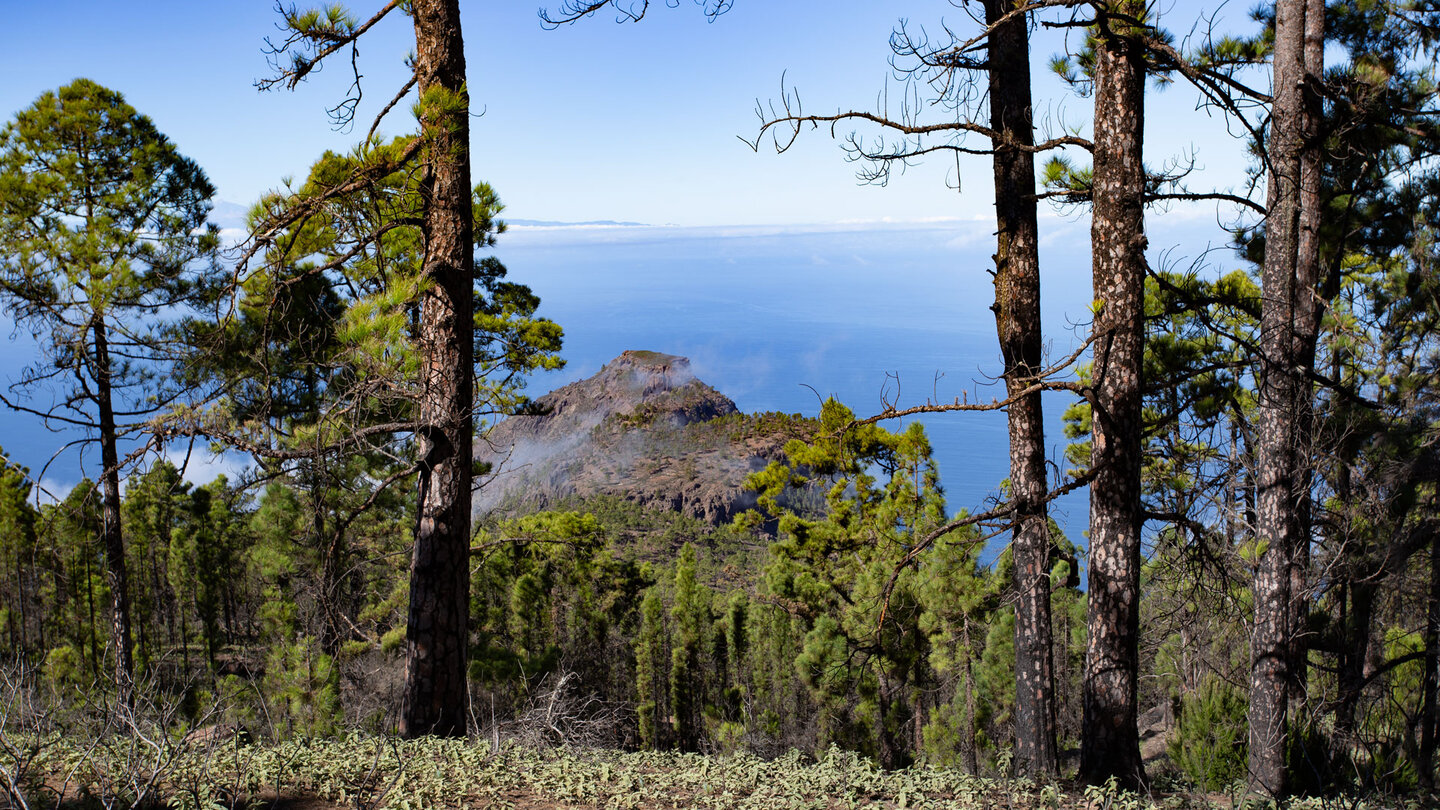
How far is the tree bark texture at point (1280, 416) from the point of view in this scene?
21.6 feet

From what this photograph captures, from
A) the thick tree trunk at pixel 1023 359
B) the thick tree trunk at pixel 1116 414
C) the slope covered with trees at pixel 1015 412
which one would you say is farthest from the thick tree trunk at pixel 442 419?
the thick tree trunk at pixel 1116 414

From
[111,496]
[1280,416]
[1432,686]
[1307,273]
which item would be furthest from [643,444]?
[1307,273]

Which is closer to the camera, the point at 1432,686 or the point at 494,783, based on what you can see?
the point at 494,783

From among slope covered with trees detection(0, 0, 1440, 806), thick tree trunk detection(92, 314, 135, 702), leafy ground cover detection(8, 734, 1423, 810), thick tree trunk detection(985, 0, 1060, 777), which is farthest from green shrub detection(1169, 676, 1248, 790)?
thick tree trunk detection(92, 314, 135, 702)

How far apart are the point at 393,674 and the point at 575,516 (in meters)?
7.36

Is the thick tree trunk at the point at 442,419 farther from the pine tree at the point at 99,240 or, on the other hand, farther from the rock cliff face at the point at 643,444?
the rock cliff face at the point at 643,444

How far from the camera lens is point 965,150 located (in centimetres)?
539

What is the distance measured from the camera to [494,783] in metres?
4.02

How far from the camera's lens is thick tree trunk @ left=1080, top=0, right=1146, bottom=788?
201 inches

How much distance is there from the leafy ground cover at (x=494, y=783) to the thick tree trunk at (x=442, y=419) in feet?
3.05

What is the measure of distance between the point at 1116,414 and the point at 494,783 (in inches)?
168

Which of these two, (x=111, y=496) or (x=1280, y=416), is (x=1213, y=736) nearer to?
(x=1280, y=416)

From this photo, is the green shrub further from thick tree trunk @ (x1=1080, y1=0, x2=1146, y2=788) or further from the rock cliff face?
the rock cliff face

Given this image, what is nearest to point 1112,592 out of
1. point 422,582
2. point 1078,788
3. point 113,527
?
point 1078,788
